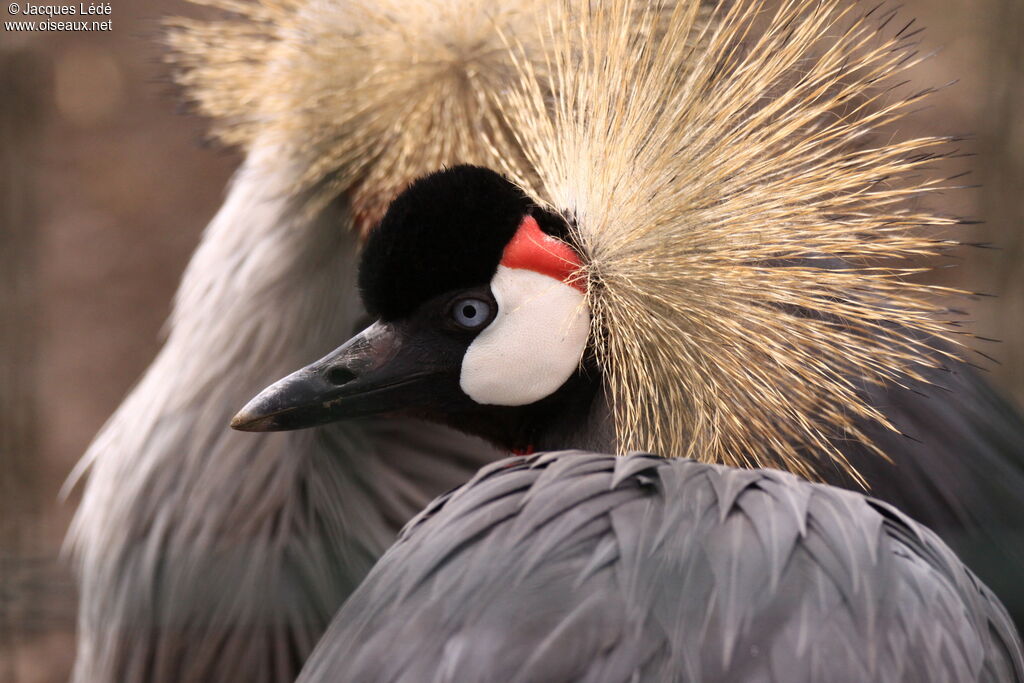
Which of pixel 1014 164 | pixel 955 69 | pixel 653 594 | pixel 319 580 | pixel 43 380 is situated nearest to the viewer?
pixel 653 594

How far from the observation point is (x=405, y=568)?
0.84m

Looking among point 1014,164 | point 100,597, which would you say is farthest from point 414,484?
point 1014,164

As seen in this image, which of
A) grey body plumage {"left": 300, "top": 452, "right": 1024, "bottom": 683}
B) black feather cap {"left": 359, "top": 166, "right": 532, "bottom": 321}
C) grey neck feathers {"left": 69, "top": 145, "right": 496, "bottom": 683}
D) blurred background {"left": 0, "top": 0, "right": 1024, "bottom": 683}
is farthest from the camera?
blurred background {"left": 0, "top": 0, "right": 1024, "bottom": 683}

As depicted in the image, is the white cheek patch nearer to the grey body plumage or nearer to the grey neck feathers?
the grey body plumage

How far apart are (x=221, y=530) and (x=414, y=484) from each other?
23 centimetres

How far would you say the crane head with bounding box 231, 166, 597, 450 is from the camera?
937mm

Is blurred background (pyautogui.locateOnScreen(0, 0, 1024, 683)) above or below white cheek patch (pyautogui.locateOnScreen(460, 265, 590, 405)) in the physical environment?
below

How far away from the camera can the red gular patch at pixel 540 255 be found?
0.95m

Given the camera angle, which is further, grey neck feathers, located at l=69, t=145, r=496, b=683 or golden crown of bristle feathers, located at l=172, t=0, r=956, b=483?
grey neck feathers, located at l=69, t=145, r=496, b=683

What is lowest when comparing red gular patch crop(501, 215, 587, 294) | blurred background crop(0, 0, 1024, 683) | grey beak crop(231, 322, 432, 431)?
blurred background crop(0, 0, 1024, 683)

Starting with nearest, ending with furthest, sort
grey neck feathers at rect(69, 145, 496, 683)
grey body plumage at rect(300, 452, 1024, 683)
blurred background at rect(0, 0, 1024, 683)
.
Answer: grey body plumage at rect(300, 452, 1024, 683) → grey neck feathers at rect(69, 145, 496, 683) → blurred background at rect(0, 0, 1024, 683)

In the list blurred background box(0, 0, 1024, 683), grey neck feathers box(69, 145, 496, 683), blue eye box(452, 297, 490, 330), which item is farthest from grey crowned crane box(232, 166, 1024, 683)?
blurred background box(0, 0, 1024, 683)

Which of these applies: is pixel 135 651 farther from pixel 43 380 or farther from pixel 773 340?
pixel 43 380

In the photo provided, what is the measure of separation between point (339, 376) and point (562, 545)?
0.90 ft
